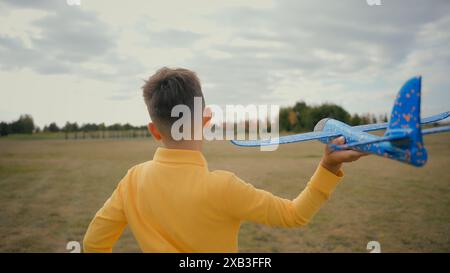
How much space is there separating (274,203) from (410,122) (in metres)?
0.61

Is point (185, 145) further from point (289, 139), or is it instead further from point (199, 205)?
point (289, 139)

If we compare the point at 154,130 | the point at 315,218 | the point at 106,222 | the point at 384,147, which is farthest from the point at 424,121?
the point at 315,218

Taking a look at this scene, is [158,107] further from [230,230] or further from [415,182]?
[415,182]

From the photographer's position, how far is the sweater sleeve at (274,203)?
146 centimetres

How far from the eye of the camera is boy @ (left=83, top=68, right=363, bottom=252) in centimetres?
147

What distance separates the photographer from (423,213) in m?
7.65

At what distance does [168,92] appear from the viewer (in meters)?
1.54

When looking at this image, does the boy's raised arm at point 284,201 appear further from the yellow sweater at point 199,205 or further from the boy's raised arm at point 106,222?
the boy's raised arm at point 106,222

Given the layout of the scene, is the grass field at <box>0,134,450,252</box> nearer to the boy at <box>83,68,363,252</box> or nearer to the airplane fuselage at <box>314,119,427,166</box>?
the boy at <box>83,68,363,252</box>

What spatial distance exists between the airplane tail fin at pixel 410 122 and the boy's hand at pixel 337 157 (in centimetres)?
16

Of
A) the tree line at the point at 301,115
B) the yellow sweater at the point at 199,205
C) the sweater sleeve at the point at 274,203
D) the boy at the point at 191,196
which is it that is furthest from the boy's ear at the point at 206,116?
the tree line at the point at 301,115
